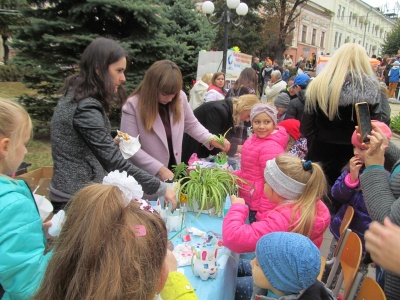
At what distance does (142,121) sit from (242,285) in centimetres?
143

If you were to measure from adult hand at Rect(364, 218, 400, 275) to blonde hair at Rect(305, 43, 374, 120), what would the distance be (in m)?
1.74

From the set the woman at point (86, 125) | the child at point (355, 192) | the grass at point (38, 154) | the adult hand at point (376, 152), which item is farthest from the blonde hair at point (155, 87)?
the grass at point (38, 154)

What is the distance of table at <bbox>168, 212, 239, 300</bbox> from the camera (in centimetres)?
157

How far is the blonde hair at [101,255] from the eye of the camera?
0.90 metres

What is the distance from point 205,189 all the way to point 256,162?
652 mm

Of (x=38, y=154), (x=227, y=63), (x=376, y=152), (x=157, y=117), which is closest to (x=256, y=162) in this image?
(x=157, y=117)

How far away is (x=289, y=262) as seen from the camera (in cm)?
143

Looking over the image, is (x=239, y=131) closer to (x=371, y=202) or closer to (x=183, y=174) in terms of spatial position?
(x=183, y=174)

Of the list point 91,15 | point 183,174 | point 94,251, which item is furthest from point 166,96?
point 91,15

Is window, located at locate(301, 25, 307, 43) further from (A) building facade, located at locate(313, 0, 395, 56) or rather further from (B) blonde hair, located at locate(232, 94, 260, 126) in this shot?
(B) blonde hair, located at locate(232, 94, 260, 126)

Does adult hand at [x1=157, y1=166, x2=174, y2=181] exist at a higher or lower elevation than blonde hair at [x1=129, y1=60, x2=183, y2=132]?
lower

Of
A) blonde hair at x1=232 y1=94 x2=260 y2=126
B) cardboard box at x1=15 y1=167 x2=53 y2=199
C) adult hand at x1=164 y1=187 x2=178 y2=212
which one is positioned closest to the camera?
adult hand at x1=164 y1=187 x2=178 y2=212

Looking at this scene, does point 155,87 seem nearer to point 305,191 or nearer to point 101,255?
point 305,191

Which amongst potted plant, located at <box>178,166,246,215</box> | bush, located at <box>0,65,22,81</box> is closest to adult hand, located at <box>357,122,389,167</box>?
potted plant, located at <box>178,166,246,215</box>
